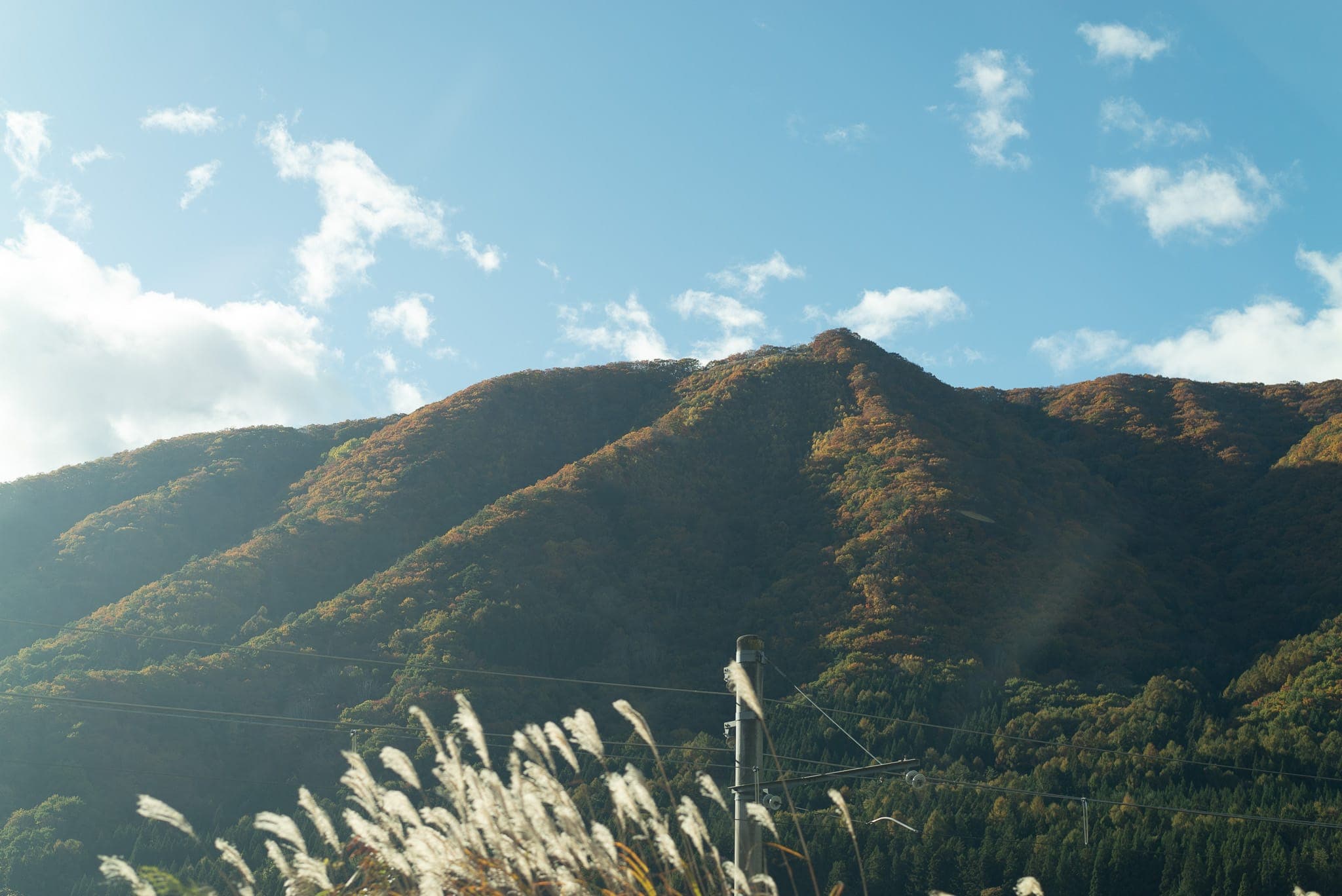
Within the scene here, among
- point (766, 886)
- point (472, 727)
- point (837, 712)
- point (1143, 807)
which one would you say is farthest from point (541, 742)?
point (837, 712)

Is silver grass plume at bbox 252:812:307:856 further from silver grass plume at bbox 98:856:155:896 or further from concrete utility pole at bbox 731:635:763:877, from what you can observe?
concrete utility pole at bbox 731:635:763:877

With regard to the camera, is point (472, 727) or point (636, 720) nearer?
point (472, 727)

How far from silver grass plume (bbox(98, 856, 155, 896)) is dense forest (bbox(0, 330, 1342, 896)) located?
705 inches

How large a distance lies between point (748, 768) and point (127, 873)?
5299 mm

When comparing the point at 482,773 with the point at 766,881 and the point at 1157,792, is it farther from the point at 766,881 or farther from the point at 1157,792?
the point at 1157,792

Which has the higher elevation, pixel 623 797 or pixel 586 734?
pixel 586 734

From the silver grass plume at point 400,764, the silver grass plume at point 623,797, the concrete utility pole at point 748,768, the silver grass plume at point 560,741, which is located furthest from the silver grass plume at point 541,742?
the concrete utility pole at point 748,768

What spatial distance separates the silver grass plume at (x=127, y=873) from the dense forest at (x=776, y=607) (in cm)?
1790

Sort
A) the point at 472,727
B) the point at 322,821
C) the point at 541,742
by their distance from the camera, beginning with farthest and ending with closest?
the point at 541,742 → the point at 472,727 → the point at 322,821

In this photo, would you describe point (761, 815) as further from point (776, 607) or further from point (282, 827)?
point (776, 607)

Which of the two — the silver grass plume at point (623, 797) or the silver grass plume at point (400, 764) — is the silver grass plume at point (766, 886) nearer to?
the silver grass plume at point (623, 797)

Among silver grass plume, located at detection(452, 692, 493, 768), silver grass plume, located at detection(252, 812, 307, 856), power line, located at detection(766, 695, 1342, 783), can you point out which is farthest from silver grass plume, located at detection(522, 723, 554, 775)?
power line, located at detection(766, 695, 1342, 783)

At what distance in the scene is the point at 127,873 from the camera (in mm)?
4051

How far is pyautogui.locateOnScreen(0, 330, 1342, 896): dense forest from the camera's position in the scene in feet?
98.2
